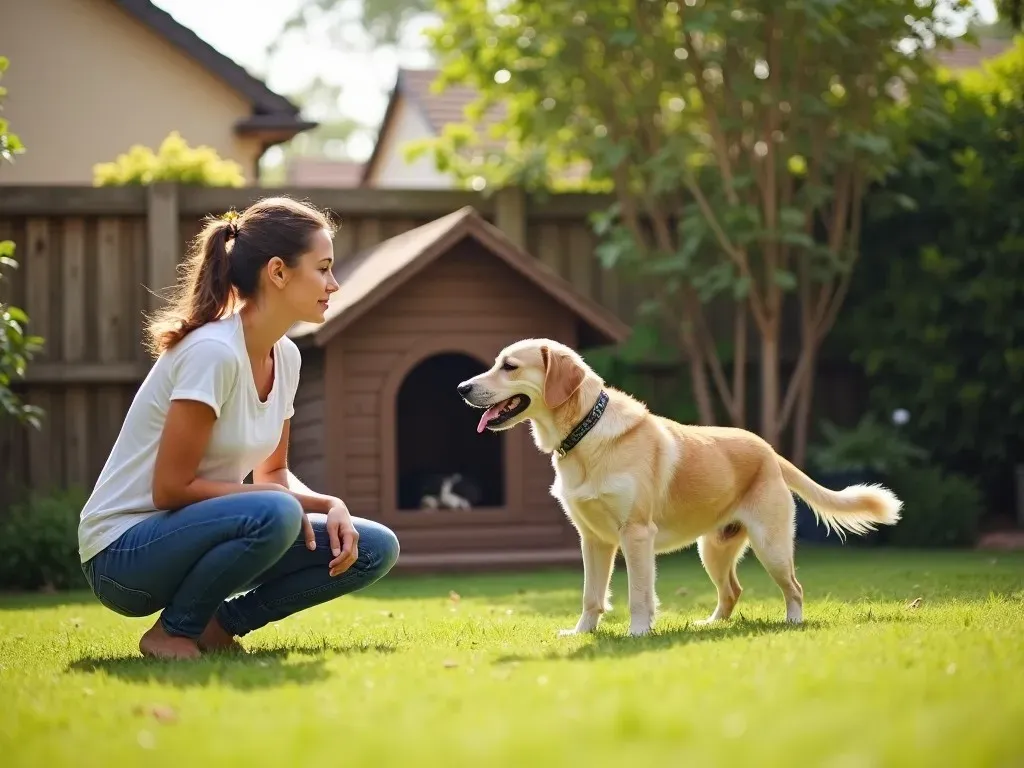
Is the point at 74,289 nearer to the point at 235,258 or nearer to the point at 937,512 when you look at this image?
the point at 235,258

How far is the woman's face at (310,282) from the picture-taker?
4.74 meters

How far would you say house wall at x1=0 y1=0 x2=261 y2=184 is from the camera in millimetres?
16031

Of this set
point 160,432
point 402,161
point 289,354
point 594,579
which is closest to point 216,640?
point 160,432

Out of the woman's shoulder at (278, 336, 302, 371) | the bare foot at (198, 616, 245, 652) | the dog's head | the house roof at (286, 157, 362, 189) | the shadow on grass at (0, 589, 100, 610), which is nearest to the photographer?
the bare foot at (198, 616, 245, 652)

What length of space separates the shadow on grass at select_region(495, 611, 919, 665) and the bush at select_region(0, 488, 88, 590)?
4.93 meters

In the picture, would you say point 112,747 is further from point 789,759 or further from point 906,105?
point 906,105

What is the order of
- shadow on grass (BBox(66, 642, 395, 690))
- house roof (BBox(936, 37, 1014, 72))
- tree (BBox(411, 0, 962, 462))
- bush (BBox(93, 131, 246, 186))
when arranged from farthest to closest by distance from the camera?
house roof (BBox(936, 37, 1014, 72))
bush (BBox(93, 131, 246, 186))
tree (BBox(411, 0, 962, 462))
shadow on grass (BBox(66, 642, 395, 690))

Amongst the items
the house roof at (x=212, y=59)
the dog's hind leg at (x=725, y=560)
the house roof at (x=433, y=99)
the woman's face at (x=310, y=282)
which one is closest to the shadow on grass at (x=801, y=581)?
the dog's hind leg at (x=725, y=560)

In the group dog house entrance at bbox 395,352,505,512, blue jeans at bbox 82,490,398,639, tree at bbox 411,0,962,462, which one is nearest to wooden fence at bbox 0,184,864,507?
dog house entrance at bbox 395,352,505,512

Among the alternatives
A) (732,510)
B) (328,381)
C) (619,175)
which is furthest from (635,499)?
(619,175)

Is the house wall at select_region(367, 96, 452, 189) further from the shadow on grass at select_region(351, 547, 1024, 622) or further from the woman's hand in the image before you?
the woman's hand

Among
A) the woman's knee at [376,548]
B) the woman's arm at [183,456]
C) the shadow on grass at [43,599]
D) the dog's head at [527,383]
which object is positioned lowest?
the shadow on grass at [43,599]

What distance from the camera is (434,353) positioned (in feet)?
32.4

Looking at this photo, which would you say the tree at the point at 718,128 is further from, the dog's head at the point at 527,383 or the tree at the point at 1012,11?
the dog's head at the point at 527,383
